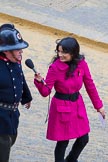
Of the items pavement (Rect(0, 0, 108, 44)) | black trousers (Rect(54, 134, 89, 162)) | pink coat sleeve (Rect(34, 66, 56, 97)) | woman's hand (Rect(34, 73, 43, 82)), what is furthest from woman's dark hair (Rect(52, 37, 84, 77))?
pavement (Rect(0, 0, 108, 44))

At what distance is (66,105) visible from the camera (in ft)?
17.9

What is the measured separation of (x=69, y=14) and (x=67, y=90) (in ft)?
18.4

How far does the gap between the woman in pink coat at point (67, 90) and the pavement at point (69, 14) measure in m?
4.50

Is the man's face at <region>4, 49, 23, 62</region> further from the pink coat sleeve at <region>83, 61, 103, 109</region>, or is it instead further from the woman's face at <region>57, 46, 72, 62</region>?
the pink coat sleeve at <region>83, 61, 103, 109</region>

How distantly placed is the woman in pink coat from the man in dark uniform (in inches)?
10.3

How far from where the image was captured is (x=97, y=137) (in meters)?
6.80

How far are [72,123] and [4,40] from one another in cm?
118

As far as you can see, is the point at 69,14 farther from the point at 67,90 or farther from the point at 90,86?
the point at 67,90

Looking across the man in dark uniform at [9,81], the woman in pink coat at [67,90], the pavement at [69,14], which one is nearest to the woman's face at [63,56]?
the woman in pink coat at [67,90]

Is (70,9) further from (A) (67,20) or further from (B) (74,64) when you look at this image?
(B) (74,64)

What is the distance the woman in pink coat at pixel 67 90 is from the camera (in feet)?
17.4

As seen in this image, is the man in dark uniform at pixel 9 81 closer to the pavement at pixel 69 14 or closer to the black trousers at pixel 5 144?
the black trousers at pixel 5 144

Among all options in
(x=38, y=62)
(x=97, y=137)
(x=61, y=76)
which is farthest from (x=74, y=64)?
(x=38, y=62)

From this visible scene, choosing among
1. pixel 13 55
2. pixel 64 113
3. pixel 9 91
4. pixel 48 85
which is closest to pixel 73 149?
pixel 64 113
